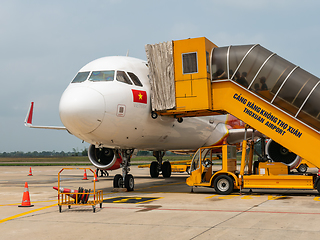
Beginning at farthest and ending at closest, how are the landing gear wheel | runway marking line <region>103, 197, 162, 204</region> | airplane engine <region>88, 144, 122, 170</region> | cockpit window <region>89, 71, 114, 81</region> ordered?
airplane engine <region>88, 144, 122, 170</region> → the landing gear wheel → cockpit window <region>89, 71, 114, 81</region> → runway marking line <region>103, 197, 162, 204</region>

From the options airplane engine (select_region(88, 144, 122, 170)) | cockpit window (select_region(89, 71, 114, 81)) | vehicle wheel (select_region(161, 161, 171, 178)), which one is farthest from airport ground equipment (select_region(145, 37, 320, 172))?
vehicle wheel (select_region(161, 161, 171, 178))

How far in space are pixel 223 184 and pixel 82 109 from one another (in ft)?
18.3

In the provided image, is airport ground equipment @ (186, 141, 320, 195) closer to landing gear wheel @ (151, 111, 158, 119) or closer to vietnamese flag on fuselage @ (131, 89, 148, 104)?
landing gear wheel @ (151, 111, 158, 119)

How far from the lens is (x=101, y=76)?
1277 centimetres

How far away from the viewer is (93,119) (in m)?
11.8

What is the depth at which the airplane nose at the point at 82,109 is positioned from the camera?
456 inches

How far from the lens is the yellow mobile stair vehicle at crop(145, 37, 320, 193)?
12.0 m

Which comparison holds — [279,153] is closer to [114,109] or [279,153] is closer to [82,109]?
[114,109]

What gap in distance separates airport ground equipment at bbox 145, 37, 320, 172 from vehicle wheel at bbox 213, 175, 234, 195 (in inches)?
82.1

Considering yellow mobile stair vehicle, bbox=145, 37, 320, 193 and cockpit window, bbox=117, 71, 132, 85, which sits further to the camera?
cockpit window, bbox=117, 71, 132, 85

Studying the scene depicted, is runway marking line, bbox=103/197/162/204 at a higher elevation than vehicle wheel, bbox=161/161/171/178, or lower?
lower

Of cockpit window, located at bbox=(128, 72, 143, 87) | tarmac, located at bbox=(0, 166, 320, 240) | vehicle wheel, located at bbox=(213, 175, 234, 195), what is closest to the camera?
tarmac, located at bbox=(0, 166, 320, 240)

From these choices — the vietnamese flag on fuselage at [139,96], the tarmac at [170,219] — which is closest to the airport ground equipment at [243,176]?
the tarmac at [170,219]

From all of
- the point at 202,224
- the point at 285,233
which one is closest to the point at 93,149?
the point at 202,224
